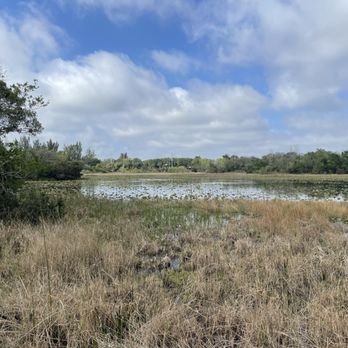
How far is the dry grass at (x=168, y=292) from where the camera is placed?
378 centimetres

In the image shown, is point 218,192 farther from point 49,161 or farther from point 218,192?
point 49,161

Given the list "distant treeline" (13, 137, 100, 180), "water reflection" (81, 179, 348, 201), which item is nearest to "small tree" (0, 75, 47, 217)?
"distant treeline" (13, 137, 100, 180)

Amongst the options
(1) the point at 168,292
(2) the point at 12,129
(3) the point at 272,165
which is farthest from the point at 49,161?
(3) the point at 272,165

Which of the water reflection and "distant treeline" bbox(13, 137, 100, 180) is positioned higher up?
"distant treeline" bbox(13, 137, 100, 180)

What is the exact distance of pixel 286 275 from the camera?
6090 mm

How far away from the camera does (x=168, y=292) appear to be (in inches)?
209

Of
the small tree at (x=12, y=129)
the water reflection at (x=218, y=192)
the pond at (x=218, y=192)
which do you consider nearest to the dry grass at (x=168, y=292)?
the small tree at (x=12, y=129)

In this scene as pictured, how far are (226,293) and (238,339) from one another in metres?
1.26

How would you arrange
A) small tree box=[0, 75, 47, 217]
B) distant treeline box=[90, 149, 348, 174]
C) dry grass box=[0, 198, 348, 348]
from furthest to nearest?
1. distant treeline box=[90, 149, 348, 174]
2. small tree box=[0, 75, 47, 217]
3. dry grass box=[0, 198, 348, 348]

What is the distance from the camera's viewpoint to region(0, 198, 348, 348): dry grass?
378cm

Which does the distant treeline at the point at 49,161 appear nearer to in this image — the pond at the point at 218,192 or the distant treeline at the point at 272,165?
the pond at the point at 218,192

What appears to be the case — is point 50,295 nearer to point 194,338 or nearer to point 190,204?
point 194,338

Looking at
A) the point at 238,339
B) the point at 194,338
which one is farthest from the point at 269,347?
the point at 194,338

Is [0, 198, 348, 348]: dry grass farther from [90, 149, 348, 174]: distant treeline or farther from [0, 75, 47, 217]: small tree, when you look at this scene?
[90, 149, 348, 174]: distant treeline
